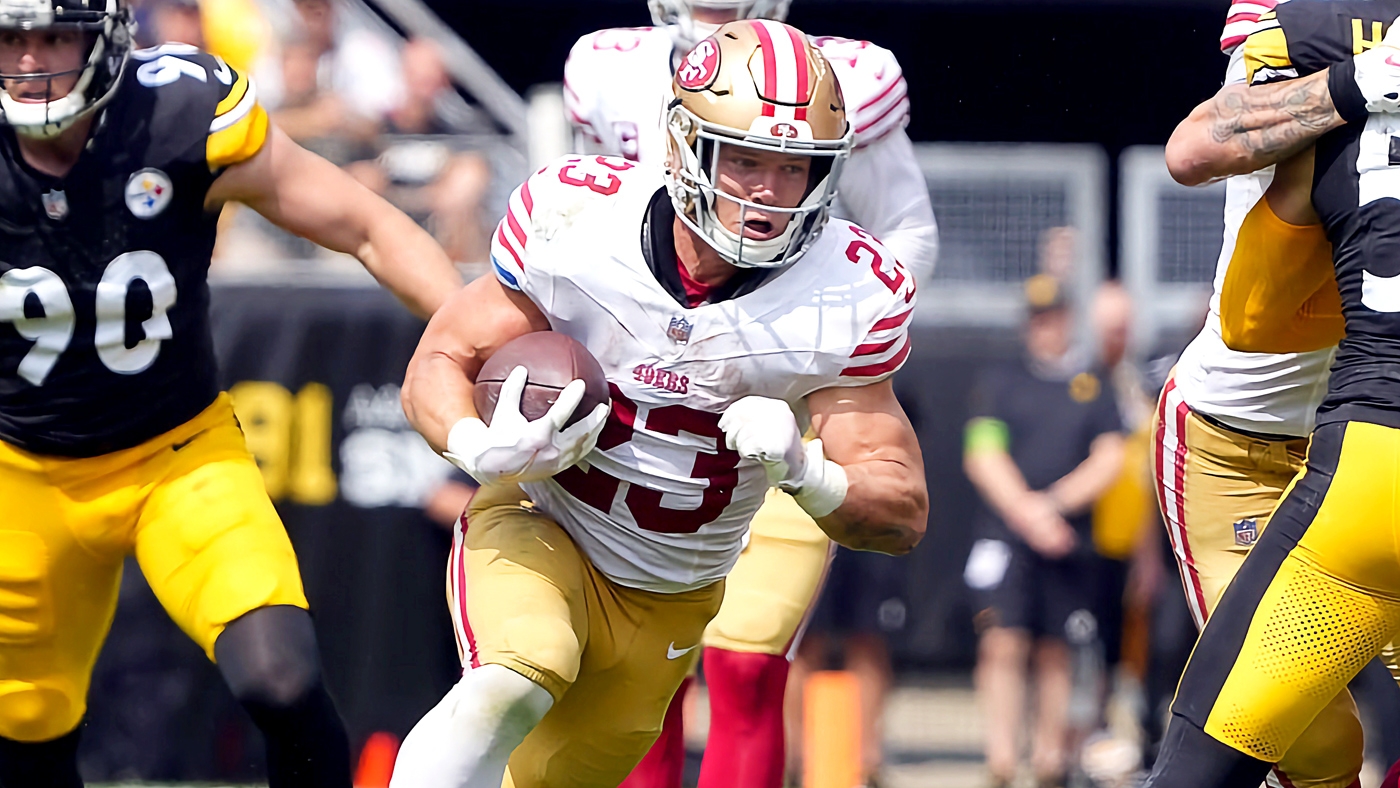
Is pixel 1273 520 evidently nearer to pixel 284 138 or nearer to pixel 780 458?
pixel 780 458

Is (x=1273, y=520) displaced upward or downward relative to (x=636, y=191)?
downward

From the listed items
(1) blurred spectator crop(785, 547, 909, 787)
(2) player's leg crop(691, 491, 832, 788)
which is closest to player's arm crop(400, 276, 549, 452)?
(2) player's leg crop(691, 491, 832, 788)

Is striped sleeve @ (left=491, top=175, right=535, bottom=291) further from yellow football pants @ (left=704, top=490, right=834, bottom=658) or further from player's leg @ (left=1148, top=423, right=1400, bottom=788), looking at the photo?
player's leg @ (left=1148, top=423, right=1400, bottom=788)

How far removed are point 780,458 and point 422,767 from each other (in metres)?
0.79

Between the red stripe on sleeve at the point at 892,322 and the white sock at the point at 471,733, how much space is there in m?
0.88

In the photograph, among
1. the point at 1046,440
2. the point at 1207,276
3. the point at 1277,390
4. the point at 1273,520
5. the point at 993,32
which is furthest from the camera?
the point at 993,32

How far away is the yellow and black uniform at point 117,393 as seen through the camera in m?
3.82

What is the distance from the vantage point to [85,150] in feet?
12.6

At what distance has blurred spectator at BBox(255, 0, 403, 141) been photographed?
738 centimetres

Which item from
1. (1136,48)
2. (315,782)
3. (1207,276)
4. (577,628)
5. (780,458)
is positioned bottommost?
(1207,276)

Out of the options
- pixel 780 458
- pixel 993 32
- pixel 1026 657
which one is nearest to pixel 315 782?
pixel 780 458

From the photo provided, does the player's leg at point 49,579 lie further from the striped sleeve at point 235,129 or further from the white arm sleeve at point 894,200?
the white arm sleeve at point 894,200

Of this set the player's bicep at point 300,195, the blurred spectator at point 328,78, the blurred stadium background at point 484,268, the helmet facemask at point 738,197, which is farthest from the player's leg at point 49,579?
the blurred spectator at point 328,78

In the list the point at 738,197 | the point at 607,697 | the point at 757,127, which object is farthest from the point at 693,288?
the point at 607,697
